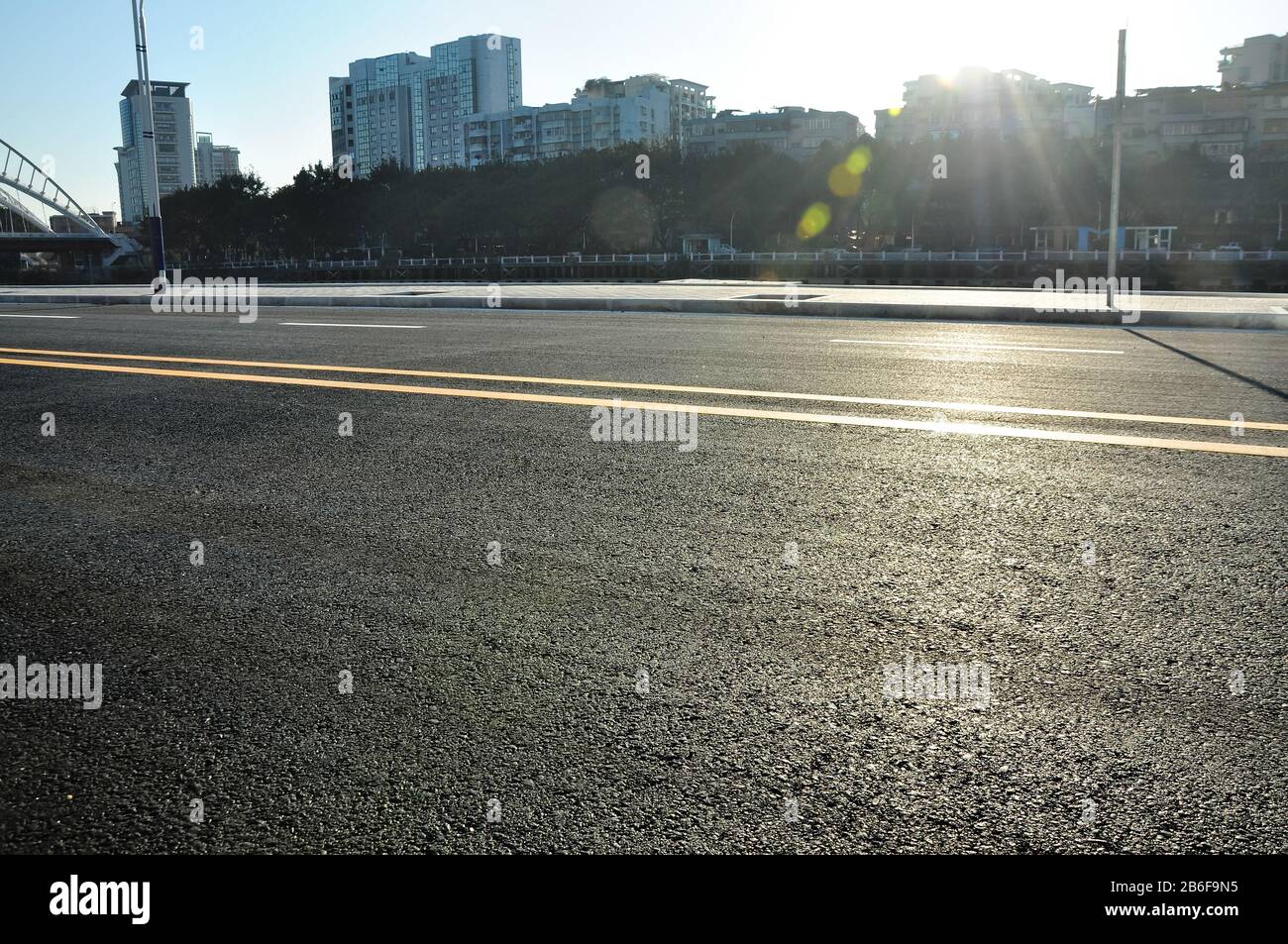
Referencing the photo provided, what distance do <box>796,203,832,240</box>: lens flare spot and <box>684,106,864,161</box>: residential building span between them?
125ft

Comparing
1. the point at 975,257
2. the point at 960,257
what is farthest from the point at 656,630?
the point at 960,257

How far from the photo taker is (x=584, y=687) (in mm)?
2582

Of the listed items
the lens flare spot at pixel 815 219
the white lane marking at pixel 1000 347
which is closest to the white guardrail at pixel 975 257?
the lens flare spot at pixel 815 219

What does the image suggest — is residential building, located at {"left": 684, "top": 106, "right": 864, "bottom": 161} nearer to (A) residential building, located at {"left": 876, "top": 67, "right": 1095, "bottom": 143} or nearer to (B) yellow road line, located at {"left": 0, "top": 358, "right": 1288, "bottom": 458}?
(A) residential building, located at {"left": 876, "top": 67, "right": 1095, "bottom": 143}

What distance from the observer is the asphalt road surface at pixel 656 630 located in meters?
2.06

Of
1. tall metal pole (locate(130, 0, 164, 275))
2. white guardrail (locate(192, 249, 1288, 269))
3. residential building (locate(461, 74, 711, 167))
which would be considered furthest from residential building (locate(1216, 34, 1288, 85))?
tall metal pole (locate(130, 0, 164, 275))

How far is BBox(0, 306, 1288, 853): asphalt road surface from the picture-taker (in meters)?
2.06

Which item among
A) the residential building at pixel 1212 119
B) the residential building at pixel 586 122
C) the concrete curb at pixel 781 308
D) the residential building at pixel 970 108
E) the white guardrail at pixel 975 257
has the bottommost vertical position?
the concrete curb at pixel 781 308

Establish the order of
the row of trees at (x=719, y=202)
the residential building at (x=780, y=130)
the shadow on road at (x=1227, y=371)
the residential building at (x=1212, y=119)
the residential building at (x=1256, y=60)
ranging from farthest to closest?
the residential building at (x=1256, y=60), the residential building at (x=780, y=130), the residential building at (x=1212, y=119), the row of trees at (x=719, y=202), the shadow on road at (x=1227, y=371)

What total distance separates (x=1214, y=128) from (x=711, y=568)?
103966 mm

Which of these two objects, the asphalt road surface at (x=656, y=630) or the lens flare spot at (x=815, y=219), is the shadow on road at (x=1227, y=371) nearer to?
the asphalt road surface at (x=656, y=630)

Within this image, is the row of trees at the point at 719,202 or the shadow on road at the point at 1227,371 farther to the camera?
the row of trees at the point at 719,202

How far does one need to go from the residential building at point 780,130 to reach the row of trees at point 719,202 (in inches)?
1293
